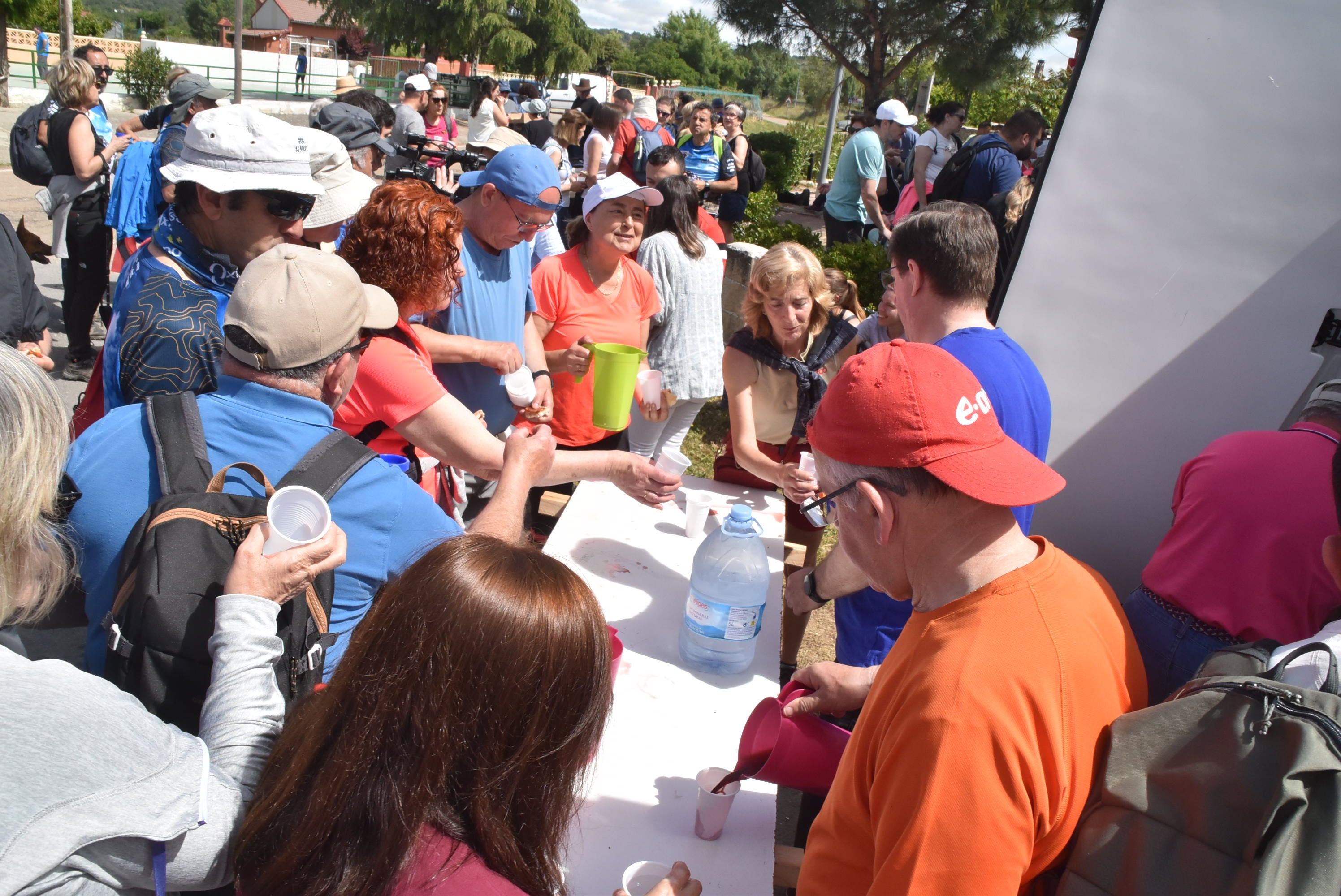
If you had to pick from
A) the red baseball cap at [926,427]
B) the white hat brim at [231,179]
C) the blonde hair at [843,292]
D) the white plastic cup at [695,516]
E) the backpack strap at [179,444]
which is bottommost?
the white plastic cup at [695,516]

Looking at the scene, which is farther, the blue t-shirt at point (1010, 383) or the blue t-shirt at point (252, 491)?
the blue t-shirt at point (1010, 383)

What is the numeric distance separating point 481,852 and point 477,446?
1.27m

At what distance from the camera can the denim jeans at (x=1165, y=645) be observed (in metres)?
2.04

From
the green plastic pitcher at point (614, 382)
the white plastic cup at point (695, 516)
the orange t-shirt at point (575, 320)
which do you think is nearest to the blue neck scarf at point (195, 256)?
the green plastic pitcher at point (614, 382)

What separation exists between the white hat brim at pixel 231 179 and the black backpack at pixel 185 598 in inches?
37.5

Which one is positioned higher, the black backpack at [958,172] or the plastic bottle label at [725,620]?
the black backpack at [958,172]

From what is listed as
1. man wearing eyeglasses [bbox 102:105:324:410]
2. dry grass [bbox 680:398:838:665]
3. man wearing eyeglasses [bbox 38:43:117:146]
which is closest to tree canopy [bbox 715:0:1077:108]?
dry grass [bbox 680:398:838:665]

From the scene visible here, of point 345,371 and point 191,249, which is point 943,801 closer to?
point 345,371

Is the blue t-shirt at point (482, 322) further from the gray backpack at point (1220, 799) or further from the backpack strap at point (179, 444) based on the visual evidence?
the gray backpack at point (1220, 799)

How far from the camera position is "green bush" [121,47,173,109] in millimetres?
26250

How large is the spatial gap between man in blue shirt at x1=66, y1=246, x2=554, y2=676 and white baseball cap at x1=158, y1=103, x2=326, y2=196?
67 cm

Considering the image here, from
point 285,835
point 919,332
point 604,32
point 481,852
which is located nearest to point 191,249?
point 285,835

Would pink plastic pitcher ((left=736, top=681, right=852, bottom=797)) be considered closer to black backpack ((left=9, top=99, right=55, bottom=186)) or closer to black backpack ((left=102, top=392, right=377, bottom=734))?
black backpack ((left=102, top=392, right=377, bottom=734))

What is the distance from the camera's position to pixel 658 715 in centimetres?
204
